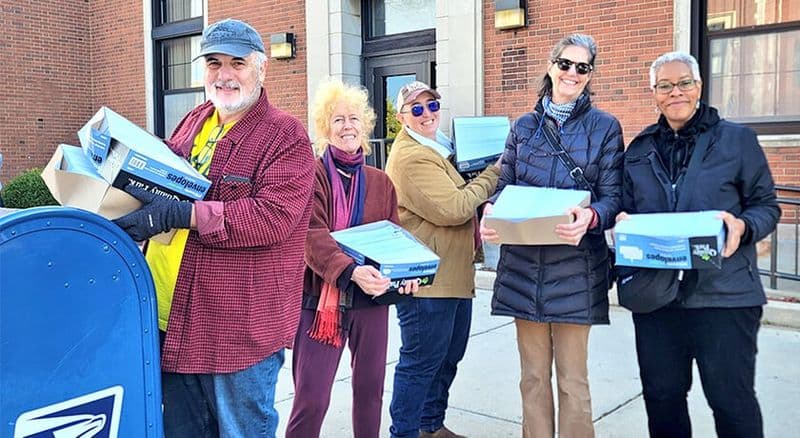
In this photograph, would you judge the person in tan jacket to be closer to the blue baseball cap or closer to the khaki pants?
the khaki pants

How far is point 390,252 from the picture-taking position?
9.07ft

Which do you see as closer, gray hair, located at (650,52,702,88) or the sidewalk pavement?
gray hair, located at (650,52,702,88)

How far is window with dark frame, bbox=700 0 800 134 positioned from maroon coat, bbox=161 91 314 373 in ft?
21.5

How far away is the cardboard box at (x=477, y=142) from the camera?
339 cm

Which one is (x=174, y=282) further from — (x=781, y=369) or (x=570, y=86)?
(x=781, y=369)

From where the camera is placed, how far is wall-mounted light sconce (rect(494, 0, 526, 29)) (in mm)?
8266

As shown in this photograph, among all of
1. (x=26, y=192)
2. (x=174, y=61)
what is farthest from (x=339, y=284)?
(x=174, y=61)

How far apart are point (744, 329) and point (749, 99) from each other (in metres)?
5.71

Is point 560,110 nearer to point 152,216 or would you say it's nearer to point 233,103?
point 233,103

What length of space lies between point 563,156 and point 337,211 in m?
0.96

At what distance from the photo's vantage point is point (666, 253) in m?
2.39

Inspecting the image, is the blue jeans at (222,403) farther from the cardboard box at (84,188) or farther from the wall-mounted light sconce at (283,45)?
the wall-mounted light sconce at (283,45)

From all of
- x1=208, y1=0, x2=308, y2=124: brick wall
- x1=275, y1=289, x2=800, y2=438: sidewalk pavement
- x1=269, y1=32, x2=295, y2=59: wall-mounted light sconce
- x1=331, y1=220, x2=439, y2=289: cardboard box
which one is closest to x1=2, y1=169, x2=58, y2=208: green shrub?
x1=208, y1=0, x2=308, y2=124: brick wall

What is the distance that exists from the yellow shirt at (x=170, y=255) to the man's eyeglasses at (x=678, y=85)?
1.57 m
